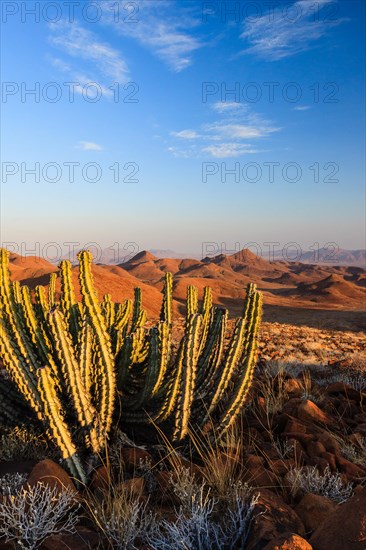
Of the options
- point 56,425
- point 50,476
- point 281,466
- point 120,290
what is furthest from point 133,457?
point 120,290

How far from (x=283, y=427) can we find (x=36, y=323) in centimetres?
250

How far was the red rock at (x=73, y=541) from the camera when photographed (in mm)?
2535

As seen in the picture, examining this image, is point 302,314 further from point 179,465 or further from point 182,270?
point 182,270

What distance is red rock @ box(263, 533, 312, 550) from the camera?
216 centimetres

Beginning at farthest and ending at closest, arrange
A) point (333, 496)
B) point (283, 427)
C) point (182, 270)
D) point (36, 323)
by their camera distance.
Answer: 1. point (182, 270)
2. point (283, 427)
3. point (36, 323)
4. point (333, 496)

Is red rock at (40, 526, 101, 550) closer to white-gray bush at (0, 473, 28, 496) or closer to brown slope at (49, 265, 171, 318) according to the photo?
white-gray bush at (0, 473, 28, 496)

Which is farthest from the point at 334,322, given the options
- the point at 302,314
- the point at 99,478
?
the point at 99,478

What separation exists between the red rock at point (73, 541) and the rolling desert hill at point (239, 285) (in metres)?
22.0

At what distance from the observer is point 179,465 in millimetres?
3359

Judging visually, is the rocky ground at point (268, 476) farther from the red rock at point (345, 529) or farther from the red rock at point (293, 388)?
the red rock at point (293, 388)

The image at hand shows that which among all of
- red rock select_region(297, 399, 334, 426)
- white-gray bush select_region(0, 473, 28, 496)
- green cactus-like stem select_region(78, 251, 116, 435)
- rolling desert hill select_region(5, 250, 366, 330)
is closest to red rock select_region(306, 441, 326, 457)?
red rock select_region(297, 399, 334, 426)

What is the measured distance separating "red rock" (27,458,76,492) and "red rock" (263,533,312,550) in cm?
134

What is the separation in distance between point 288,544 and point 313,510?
723 millimetres

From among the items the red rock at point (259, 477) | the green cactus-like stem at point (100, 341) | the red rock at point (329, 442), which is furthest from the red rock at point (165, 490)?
the red rock at point (329, 442)
